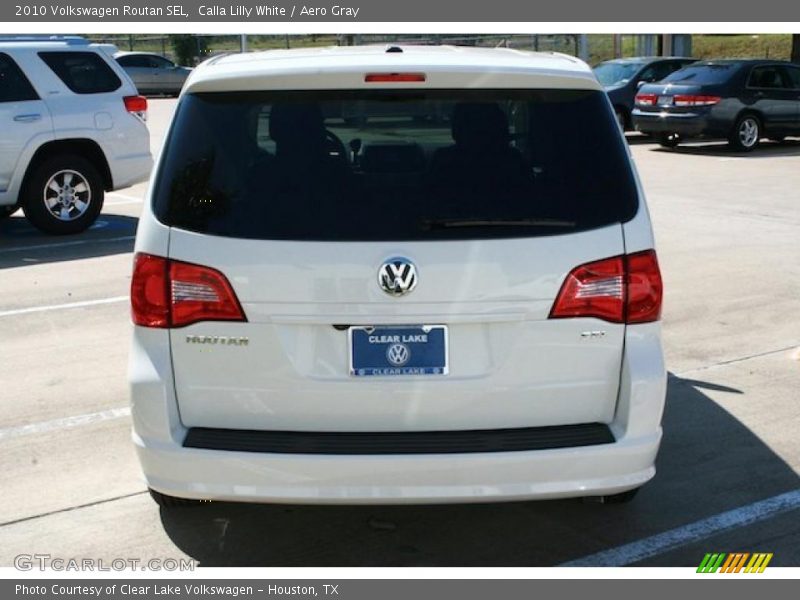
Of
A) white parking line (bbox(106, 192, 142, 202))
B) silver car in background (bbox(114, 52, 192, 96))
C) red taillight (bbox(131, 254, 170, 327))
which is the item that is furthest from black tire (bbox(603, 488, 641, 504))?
silver car in background (bbox(114, 52, 192, 96))

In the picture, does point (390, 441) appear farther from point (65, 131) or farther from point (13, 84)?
point (13, 84)

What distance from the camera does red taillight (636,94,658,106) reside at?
20.5 metres

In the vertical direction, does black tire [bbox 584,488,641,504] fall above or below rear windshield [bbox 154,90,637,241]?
below

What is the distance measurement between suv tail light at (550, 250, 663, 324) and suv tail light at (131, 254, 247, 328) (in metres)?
1.11

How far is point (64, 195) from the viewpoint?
1198 centimetres

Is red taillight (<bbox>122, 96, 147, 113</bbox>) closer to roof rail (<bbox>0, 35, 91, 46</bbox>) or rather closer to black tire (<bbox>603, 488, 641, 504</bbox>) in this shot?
roof rail (<bbox>0, 35, 91, 46</bbox>)

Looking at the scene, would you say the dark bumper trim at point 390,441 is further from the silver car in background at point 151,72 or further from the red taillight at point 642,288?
the silver car in background at point 151,72

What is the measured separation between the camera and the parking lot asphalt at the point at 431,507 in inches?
179

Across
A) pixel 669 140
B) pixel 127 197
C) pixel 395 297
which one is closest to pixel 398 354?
pixel 395 297

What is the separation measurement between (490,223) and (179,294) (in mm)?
1080

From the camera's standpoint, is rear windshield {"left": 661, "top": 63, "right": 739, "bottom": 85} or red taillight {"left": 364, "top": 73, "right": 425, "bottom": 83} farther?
rear windshield {"left": 661, "top": 63, "right": 739, "bottom": 85}

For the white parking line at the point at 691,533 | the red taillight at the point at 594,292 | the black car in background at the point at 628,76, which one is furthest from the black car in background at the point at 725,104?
the red taillight at the point at 594,292

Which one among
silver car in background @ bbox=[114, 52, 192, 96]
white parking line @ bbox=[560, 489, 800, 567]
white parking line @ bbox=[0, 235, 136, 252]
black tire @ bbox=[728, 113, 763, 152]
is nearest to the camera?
white parking line @ bbox=[560, 489, 800, 567]

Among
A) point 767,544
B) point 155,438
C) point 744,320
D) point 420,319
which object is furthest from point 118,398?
point 744,320
